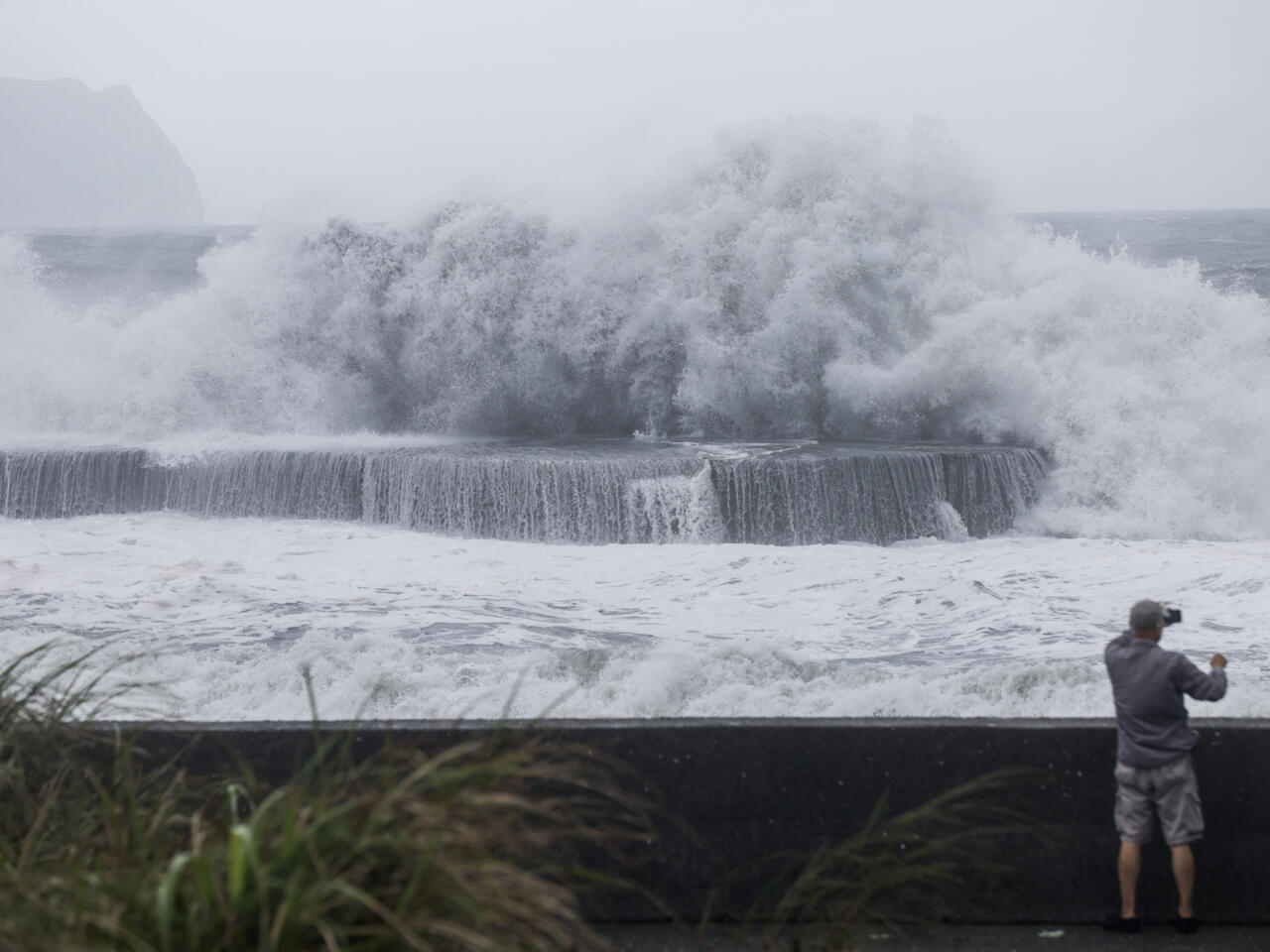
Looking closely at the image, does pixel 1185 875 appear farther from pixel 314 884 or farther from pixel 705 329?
pixel 705 329

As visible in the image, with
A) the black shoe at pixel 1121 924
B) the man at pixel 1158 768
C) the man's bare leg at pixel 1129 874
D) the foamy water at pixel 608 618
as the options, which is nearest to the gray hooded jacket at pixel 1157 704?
the man at pixel 1158 768

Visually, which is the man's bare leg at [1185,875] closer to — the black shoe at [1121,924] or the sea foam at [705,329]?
the black shoe at [1121,924]

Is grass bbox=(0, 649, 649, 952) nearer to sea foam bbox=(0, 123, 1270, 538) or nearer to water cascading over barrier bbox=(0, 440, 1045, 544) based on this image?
water cascading over barrier bbox=(0, 440, 1045, 544)

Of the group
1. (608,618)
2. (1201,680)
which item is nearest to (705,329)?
(608,618)

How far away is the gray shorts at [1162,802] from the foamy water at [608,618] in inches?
77.7

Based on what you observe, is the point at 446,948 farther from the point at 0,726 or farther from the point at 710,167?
the point at 710,167

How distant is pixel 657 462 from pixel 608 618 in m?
4.02

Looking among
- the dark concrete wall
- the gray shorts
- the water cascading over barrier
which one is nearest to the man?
the gray shorts

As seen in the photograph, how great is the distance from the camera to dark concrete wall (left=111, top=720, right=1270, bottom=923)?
3.87 meters

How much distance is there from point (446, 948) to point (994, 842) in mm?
2355

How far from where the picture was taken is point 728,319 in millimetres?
19000

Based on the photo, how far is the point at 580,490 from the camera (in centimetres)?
1352

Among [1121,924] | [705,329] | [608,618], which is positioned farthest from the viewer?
[705,329]

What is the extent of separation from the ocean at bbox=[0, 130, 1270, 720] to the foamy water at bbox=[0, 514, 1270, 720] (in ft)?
0.15
